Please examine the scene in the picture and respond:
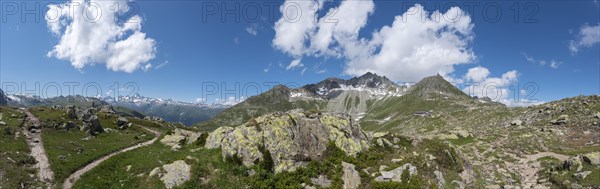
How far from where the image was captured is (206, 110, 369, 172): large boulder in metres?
31.4

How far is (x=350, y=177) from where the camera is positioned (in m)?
29.3

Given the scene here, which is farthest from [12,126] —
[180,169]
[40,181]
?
[180,169]

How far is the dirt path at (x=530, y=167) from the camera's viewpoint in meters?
35.6

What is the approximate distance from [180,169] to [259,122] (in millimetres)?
9831

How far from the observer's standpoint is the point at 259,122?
35125 millimetres

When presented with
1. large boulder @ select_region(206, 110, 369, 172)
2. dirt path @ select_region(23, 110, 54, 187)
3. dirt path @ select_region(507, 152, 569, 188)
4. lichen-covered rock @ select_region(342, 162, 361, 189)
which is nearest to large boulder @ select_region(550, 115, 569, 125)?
dirt path @ select_region(507, 152, 569, 188)

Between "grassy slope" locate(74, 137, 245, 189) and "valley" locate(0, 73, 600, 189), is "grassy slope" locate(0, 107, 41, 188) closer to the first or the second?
"valley" locate(0, 73, 600, 189)

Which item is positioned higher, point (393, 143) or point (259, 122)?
point (259, 122)

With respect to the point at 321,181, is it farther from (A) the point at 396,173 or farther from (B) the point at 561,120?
(B) the point at 561,120

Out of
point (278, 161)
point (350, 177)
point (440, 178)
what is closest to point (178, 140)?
point (278, 161)

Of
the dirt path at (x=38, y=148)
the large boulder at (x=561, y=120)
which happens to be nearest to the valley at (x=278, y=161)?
the dirt path at (x=38, y=148)

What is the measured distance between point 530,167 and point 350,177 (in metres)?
28.9

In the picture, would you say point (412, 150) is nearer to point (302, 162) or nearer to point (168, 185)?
point (302, 162)

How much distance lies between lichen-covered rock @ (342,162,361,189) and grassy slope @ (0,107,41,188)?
26.9m
